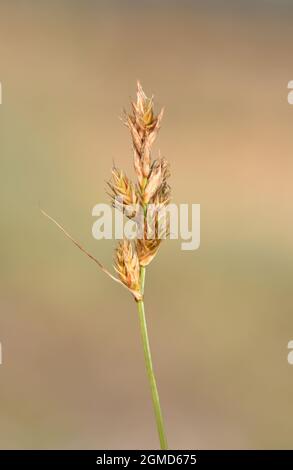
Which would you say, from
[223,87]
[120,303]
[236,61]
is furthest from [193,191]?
[236,61]

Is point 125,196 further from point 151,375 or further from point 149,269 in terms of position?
point 149,269

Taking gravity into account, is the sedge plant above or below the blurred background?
below

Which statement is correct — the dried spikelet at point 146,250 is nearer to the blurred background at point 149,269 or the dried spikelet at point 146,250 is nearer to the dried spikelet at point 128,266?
the dried spikelet at point 128,266

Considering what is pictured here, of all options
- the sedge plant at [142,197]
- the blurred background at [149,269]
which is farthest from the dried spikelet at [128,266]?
the blurred background at [149,269]

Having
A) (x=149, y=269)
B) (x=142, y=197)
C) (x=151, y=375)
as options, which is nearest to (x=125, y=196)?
(x=142, y=197)

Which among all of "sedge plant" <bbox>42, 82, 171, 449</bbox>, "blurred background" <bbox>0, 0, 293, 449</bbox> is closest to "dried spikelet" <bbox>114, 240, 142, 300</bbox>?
"sedge plant" <bbox>42, 82, 171, 449</bbox>

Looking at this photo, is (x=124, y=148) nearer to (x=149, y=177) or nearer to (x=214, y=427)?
(x=214, y=427)

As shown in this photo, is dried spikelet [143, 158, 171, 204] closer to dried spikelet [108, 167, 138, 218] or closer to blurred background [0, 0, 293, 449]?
dried spikelet [108, 167, 138, 218]
